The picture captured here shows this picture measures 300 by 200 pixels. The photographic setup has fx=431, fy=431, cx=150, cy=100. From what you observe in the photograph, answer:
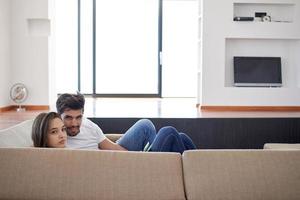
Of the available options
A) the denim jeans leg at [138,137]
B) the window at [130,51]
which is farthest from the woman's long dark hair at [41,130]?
the window at [130,51]

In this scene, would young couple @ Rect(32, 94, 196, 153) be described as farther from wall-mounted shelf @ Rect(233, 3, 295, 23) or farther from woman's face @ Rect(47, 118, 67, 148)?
wall-mounted shelf @ Rect(233, 3, 295, 23)

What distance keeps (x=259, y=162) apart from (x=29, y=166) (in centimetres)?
102

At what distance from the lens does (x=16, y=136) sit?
254cm

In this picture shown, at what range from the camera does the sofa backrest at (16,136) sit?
7.75 ft

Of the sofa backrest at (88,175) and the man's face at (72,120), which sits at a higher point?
the man's face at (72,120)

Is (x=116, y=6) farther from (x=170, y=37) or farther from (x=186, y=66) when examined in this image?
(x=186, y=66)

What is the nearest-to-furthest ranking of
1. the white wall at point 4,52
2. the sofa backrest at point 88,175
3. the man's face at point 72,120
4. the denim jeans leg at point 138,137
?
the sofa backrest at point 88,175 < the man's face at point 72,120 < the denim jeans leg at point 138,137 < the white wall at point 4,52

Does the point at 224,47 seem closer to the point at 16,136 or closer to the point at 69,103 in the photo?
the point at 69,103

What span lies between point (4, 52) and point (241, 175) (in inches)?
229

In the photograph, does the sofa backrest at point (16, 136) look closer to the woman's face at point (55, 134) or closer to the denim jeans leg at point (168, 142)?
the woman's face at point (55, 134)

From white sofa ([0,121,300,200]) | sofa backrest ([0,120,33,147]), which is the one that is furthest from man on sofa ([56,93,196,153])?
white sofa ([0,121,300,200])

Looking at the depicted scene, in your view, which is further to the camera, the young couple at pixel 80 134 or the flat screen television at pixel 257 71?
the flat screen television at pixel 257 71

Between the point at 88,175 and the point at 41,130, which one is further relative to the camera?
the point at 41,130

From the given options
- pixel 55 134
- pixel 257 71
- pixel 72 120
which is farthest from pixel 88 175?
pixel 257 71
